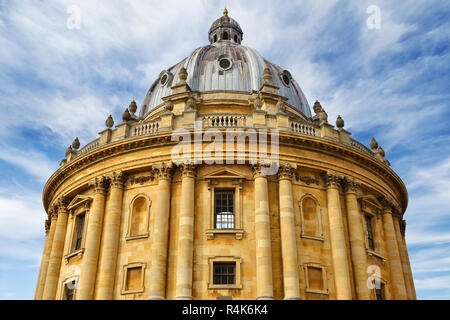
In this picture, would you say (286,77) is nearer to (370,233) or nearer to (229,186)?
(370,233)

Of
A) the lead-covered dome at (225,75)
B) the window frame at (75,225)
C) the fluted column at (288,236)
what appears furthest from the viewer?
the lead-covered dome at (225,75)

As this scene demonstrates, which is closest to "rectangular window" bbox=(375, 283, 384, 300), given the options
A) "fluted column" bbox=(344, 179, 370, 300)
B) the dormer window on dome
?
"fluted column" bbox=(344, 179, 370, 300)

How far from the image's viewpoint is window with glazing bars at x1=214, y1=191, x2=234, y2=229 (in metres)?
25.5

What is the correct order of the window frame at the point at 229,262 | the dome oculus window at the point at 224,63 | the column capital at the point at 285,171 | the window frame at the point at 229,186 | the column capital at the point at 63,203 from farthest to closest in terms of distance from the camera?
the dome oculus window at the point at 224,63, the column capital at the point at 63,203, the column capital at the point at 285,171, the window frame at the point at 229,186, the window frame at the point at 229,262

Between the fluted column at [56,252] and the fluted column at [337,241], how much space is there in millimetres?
16992

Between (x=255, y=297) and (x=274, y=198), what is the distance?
18.6 ft

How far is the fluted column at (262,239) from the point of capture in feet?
74.8

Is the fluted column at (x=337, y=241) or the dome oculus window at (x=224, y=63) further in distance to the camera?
the dome oculus window at (x=224, y=63)

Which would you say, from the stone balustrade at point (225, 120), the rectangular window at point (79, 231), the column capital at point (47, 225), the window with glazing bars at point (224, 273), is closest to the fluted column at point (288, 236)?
the window with glazing bars at point (224, 273)

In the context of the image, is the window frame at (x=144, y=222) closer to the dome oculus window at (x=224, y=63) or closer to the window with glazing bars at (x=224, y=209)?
the window with glazing bars at (x=224, y=209)

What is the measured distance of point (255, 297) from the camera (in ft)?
75.7

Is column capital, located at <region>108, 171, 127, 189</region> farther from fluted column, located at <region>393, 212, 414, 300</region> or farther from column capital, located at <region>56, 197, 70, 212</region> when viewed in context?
fluted column, located at <region>393, 212, 414, 300</region>

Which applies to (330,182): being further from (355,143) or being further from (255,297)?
(255,297)
